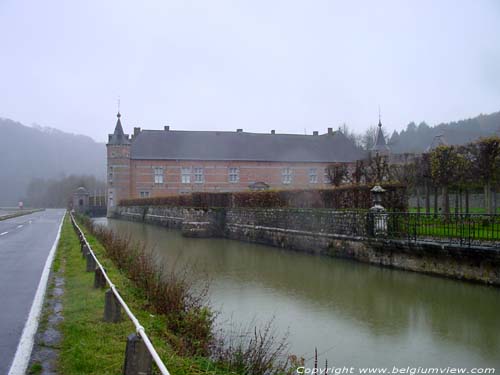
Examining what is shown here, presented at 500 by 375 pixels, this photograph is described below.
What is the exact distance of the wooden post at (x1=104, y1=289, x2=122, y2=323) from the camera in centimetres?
569

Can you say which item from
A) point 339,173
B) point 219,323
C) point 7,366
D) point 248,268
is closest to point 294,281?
point 248,268

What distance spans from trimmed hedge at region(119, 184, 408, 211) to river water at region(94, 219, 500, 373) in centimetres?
280

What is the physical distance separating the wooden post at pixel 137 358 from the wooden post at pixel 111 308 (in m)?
2.31

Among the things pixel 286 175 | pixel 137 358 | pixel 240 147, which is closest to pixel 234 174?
pixel 240 147

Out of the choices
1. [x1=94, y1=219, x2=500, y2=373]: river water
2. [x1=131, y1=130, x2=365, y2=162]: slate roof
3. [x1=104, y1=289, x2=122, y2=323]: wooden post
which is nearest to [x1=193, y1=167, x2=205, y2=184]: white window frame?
[x1=131, y1=130, x2=365, y2=162]: slate roof

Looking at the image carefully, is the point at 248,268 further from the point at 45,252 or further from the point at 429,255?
the point at 45,252

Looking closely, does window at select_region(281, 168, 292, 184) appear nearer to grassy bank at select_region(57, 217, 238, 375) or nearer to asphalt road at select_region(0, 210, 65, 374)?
asphalt road at select_region(0, 210, 65, 374)

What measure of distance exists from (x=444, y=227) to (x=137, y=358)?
10126 millimetres

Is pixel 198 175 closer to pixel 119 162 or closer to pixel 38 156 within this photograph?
pixel 119 162

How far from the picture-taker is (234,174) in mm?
48375

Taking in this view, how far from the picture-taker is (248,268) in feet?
43.1

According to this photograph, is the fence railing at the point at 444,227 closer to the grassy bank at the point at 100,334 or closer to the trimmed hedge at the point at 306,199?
the trimmed hedge at the point at 306,199

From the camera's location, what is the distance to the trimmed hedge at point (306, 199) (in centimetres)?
1501

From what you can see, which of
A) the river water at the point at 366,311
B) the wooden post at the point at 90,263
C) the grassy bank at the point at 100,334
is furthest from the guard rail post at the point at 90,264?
the river water at the point at 366,311
